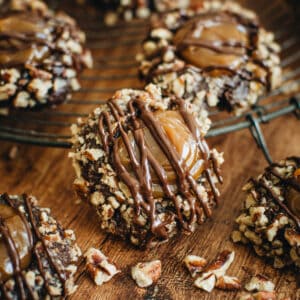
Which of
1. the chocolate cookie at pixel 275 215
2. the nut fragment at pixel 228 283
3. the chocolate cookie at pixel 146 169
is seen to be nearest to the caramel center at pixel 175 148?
the chocolate cookie at pixel 146 169

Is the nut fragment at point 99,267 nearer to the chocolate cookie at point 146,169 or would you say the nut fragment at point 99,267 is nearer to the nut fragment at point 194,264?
the chocolate cookie at point 146,169

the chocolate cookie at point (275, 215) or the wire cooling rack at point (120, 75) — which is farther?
the wire cooling rack at point (120, 75)

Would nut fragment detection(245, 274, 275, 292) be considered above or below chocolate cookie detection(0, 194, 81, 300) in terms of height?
below

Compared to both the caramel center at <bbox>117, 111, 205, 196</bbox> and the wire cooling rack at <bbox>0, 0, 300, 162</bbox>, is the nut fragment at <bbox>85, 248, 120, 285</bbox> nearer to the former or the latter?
the caramel center at <bbox>117, 111, 205, 196</bbox>

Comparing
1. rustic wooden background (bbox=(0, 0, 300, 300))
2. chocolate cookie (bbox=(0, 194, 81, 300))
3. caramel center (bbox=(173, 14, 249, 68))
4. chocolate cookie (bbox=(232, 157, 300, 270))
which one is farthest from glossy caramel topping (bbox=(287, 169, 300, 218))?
chocolate cookie (bbox=(0, 194, 81, 300))

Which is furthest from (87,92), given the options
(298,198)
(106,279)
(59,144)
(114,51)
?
(298,198)

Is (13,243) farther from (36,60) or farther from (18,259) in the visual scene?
(36,60)
